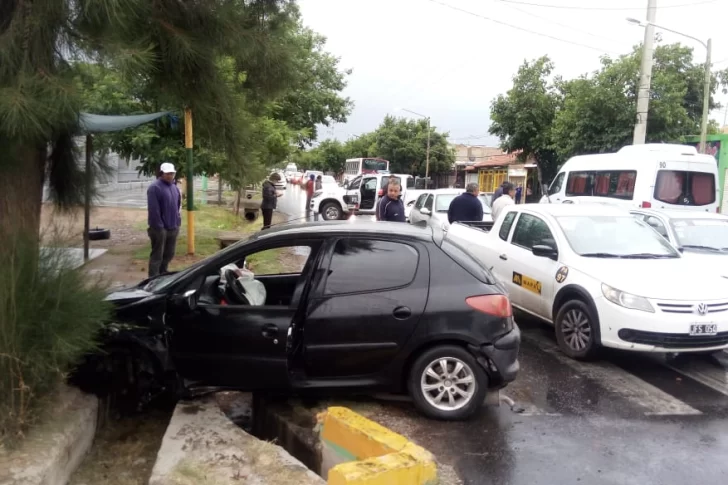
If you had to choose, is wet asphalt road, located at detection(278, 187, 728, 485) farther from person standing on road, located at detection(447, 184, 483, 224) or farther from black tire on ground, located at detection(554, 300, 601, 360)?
person standing on road, located at detection(447, 184, 483, 224)

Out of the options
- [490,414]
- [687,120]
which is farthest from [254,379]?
[687,120]

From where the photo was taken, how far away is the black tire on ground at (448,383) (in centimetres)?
477

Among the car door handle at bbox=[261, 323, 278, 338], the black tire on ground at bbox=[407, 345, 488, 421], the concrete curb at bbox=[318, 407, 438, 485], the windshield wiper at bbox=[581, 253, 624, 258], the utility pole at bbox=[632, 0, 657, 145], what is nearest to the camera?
the concrete curb at bbox=[318, 407, 438, 485]

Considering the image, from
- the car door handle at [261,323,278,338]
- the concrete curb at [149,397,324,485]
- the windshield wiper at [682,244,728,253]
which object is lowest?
the concrete curb at [149,397,324,485]

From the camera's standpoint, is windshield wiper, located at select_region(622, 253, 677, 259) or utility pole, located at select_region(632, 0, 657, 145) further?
utility pole, located at select_region(632, 0, 657, 145)

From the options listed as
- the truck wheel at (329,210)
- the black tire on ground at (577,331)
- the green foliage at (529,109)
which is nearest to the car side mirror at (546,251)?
the black tire on ground at (577,331)

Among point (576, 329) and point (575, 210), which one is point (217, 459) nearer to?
point (576, 329)

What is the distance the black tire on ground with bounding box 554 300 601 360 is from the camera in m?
6.36

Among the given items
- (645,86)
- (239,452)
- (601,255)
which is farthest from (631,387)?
(645,86)

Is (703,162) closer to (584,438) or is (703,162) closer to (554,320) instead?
(554,320)

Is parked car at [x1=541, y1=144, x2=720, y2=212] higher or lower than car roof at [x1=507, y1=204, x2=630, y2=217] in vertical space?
higher

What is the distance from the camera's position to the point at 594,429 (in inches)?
191

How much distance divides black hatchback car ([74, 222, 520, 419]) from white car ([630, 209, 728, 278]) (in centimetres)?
489

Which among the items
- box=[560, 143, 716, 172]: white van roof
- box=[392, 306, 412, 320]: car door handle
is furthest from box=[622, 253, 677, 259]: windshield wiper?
box=[560, 143, 716, 172]: white van roof
